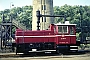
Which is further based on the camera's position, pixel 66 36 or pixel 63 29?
pixel 66 36

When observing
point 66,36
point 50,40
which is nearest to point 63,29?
point 66,36

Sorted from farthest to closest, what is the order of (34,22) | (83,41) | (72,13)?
(72,13) < (34,22) < (83,41)

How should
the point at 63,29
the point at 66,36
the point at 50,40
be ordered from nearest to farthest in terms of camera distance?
the point at 63,29 → the point at 66,36 → the point at 50,40

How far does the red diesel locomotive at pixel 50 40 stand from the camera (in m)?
25.6

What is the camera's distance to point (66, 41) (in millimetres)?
25828

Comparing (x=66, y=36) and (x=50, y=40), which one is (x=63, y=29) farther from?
(x=50, y=40)

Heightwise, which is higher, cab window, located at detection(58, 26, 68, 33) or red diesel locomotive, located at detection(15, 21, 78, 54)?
cab window, located at detection(58, 26, 68, 33)

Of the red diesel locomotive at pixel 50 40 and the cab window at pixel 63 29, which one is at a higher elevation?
the cab window at pixel 63 29

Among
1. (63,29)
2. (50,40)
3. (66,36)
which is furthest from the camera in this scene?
(50,40)

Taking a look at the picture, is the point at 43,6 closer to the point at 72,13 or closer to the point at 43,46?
the point at 43,46

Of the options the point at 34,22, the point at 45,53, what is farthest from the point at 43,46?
the point at 34,22

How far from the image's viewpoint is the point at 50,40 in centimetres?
2639

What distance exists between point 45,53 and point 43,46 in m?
0.82

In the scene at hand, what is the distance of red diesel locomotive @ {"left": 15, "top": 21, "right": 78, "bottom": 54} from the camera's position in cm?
2561
